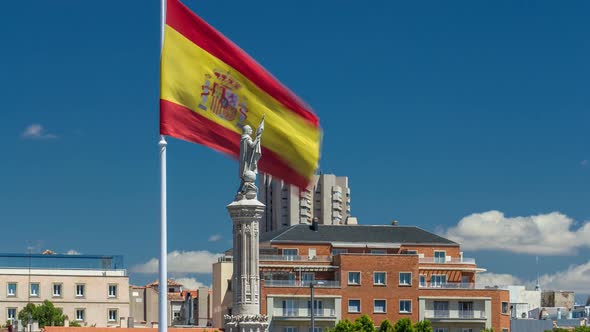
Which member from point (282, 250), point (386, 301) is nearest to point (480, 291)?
point (386, 301)

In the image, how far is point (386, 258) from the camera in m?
131

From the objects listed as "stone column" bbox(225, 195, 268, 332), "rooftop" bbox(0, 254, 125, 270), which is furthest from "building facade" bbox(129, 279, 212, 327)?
"stone column" bbox(225, 195, 268, 332)

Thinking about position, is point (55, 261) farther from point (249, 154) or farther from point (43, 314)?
point (249, 154)

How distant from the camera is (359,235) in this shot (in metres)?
140

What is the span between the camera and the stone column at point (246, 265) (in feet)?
115

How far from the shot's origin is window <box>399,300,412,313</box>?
131 meters

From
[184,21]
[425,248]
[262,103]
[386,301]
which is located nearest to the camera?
[184,21]

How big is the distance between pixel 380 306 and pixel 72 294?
3488 cm

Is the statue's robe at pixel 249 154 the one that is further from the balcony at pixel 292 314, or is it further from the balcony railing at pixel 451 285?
the balcony railing at pixel 451 285

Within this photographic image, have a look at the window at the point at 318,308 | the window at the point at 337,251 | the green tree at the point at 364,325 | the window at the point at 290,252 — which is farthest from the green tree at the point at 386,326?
the window at the point at 290,252

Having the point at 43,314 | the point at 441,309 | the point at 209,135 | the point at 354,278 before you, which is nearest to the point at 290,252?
the point at 354,278

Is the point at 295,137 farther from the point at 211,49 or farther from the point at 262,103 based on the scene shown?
the point at 211,49

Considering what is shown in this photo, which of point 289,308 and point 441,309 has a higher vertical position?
point 289,308

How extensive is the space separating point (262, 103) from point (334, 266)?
98.6 m
